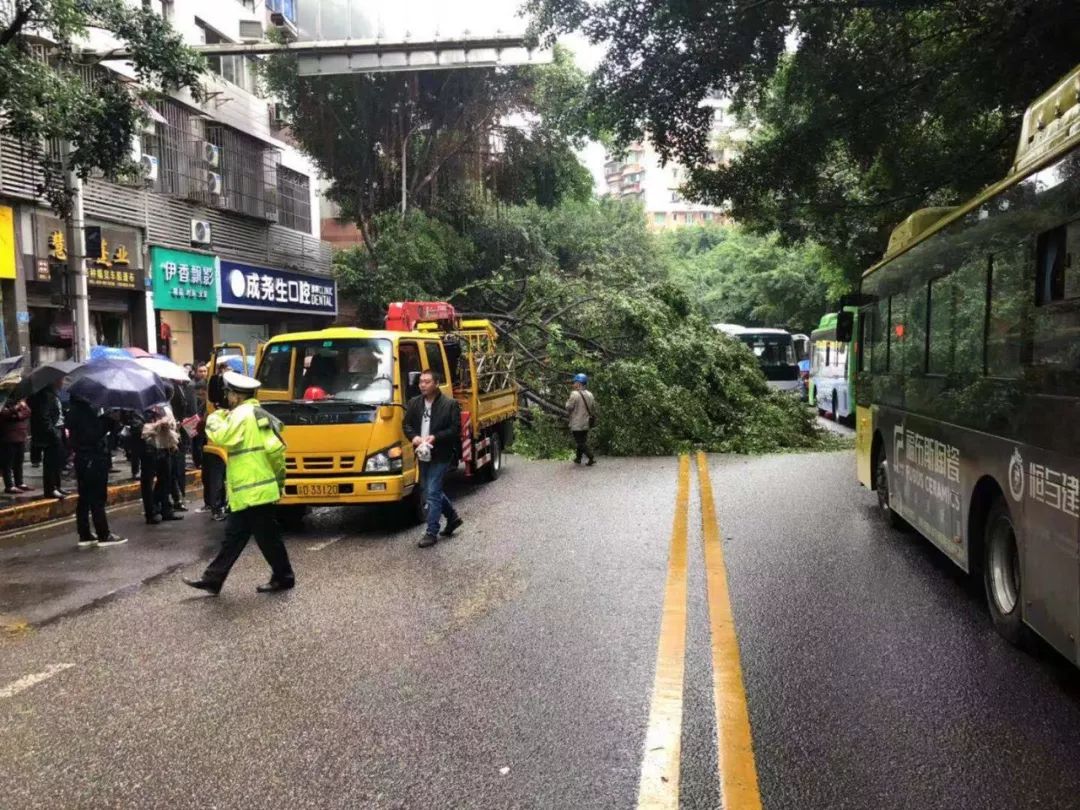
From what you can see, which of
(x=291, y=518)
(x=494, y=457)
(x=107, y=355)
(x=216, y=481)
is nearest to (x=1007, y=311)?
(x=291, y=518)

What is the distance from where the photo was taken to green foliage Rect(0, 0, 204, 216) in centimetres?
987

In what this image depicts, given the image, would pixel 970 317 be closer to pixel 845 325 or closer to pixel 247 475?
pixel 247 475

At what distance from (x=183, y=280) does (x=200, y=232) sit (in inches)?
56.9

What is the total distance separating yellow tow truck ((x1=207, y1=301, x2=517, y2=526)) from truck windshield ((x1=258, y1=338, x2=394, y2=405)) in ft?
0.04

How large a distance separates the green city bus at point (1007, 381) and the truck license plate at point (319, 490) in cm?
535

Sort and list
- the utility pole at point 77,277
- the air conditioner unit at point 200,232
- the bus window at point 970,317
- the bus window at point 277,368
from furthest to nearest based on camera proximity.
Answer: the air conditioner unit at point 200,232, the utility pole at point 77,277, the bus window at point 277,368, the bus window at point 970,317

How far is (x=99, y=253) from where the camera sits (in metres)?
17.0

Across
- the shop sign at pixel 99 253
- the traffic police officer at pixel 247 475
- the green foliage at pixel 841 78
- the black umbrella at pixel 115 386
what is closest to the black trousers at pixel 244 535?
the traffic police officer at pixel 247 475

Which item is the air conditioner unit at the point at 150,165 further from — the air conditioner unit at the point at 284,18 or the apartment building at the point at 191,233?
the air conditioner unit at the point at 284,18

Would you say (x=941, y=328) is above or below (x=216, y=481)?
above

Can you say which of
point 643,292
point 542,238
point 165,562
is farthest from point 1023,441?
point 542,238

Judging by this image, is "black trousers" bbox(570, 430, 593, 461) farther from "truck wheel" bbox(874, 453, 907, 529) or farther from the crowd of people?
"truck wheel" bbox(874, 453, 907, 529)

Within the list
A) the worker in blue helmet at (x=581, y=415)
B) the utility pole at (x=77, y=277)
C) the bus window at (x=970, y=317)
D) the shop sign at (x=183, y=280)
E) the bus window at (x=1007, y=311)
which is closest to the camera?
the bus window at (x=1007, y=311)

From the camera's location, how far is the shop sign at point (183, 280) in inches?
818
